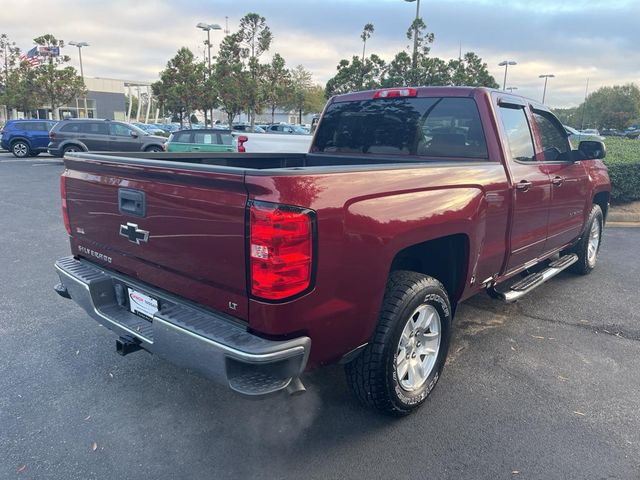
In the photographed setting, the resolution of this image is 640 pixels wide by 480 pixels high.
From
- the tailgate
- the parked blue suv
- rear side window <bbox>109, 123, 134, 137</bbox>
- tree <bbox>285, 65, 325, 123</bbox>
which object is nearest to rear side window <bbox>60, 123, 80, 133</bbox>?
rear side window <bbox>109, 123, 134, 137</bbox>

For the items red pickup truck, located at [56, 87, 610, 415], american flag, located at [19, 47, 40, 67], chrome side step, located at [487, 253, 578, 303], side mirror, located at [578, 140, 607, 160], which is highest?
american flag, located at [19, 47, 40, 67]

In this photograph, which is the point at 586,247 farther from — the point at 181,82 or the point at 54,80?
the point at 54,80

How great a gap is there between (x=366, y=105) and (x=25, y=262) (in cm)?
463

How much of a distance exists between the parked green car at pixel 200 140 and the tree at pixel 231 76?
33.3ft

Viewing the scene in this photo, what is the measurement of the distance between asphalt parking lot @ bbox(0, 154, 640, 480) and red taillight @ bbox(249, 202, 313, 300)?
1058 millimetres

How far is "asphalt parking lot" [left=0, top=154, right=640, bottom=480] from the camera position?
257cm

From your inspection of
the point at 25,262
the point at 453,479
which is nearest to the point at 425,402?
the point at 453,479

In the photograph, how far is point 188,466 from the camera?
255 cm

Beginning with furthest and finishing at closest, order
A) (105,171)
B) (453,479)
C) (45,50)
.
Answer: (45,50) → (105,171) → (453,479)

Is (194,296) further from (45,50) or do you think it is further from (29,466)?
(45,50)

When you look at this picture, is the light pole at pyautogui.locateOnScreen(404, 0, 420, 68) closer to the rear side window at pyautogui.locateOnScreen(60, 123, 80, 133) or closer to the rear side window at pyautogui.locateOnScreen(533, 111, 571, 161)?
the rear side window at pyautogui.locateOnScreen(60, 123, 80, 133)

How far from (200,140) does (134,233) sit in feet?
44.5

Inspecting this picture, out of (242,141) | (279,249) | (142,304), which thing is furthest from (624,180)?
(142,304)

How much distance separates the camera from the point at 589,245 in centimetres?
588
